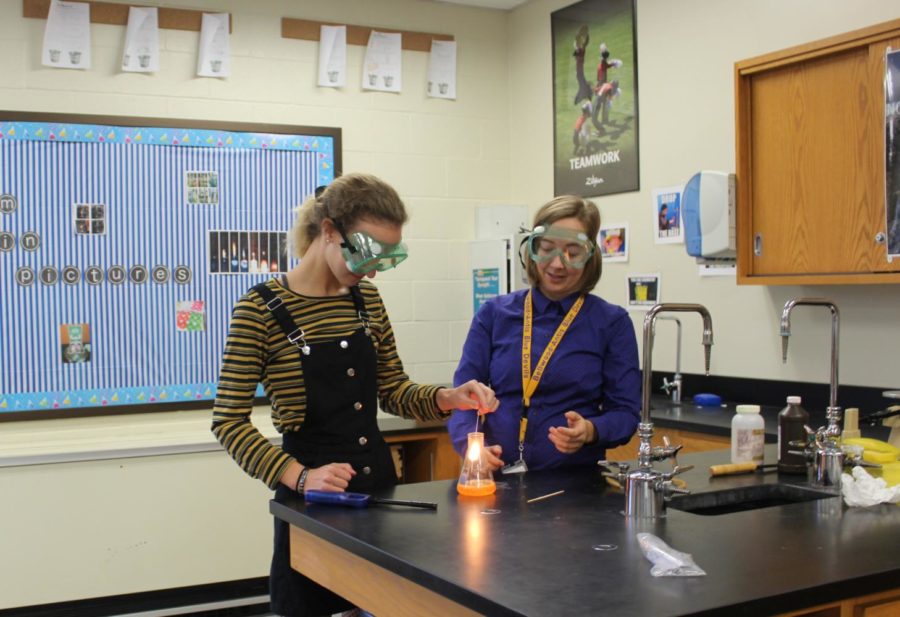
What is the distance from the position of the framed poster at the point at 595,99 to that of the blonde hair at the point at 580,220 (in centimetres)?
200

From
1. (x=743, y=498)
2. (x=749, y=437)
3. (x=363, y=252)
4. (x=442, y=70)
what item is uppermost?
(x=442, y=70)

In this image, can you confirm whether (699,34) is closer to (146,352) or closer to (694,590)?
(146,352)

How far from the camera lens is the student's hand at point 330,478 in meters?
2.17

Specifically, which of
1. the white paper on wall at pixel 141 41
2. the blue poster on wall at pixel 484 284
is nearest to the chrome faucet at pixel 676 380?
the blue poster on wall at pixel 484 284

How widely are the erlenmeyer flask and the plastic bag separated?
0.57 metres

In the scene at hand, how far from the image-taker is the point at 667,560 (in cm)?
159

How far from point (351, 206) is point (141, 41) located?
8.77 ft

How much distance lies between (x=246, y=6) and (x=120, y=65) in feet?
2.22

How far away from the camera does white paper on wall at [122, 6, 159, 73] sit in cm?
451

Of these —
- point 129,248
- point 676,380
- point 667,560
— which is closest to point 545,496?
point 667,560

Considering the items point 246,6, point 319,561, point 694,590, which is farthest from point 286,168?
point 694,590

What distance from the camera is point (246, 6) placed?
478 centimetres

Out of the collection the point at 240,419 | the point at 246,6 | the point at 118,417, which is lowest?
the point at 118,417

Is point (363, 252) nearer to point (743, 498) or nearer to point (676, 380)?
point (743, 498)
